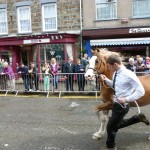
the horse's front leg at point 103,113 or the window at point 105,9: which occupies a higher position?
the window at point 105,9

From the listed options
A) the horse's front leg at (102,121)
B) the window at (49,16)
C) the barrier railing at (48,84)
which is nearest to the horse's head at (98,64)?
the horse's front leg at (102,121)

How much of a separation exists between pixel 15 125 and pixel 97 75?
3121mm

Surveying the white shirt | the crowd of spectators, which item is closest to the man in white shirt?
the white shirt

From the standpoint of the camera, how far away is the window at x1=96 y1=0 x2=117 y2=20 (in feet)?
59.5

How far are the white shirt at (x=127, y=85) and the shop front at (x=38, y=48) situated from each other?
504 inches

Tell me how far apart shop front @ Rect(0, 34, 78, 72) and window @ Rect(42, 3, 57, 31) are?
4.34 feet

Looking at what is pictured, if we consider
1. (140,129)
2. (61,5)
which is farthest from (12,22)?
(140,129)

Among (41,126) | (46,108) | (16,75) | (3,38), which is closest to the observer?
(41,126)

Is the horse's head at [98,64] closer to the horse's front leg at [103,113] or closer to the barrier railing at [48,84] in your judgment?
the horse's front leg at [103,113]

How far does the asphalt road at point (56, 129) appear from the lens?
618 cm

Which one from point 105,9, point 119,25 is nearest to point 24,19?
point 105,9

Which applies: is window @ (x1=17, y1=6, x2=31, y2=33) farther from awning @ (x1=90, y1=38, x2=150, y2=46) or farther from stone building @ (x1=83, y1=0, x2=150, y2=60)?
awning @ (x1=90, y1=38, x2=150, y2=46)

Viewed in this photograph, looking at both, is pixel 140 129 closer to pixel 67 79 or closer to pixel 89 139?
pixel 89 139

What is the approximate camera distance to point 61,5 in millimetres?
18875
